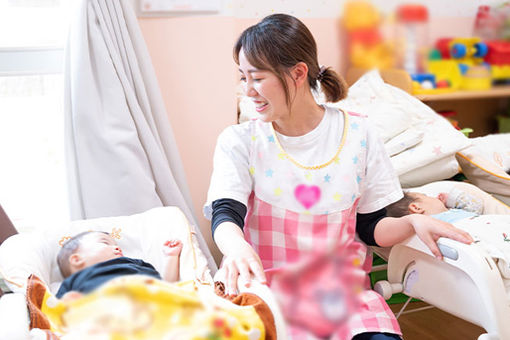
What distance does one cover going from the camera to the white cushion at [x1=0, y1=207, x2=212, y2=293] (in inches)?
43.1

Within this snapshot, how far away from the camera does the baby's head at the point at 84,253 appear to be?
0.60 metres

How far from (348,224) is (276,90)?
34 centimetres

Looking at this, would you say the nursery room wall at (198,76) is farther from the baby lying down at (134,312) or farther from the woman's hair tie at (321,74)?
the baby lying down at (134,312)

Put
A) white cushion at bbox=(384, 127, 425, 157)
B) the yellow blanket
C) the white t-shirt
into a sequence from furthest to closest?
white cushion at bbox=(384, 127, 425, 157) < the white t-shirt < the yellow blanket

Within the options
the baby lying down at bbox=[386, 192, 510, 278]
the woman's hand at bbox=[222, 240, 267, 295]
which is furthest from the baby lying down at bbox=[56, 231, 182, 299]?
Result: the baby lying down at bbox=[386, 192, 510, 278]

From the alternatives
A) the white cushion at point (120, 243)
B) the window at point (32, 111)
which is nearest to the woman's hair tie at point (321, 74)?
the white cushion at point (120, 243)

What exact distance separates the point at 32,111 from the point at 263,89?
3.67 ft

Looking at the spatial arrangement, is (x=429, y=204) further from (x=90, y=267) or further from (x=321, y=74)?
(x=90, y=267)

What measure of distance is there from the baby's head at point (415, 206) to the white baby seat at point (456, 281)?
0.09m

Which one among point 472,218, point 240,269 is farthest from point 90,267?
point 472,218

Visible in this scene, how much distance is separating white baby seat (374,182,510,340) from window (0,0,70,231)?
1.13 metres

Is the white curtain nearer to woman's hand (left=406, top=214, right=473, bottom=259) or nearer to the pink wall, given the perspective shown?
the pink wall

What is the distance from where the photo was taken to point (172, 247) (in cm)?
112

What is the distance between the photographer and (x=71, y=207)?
65.8 inches
